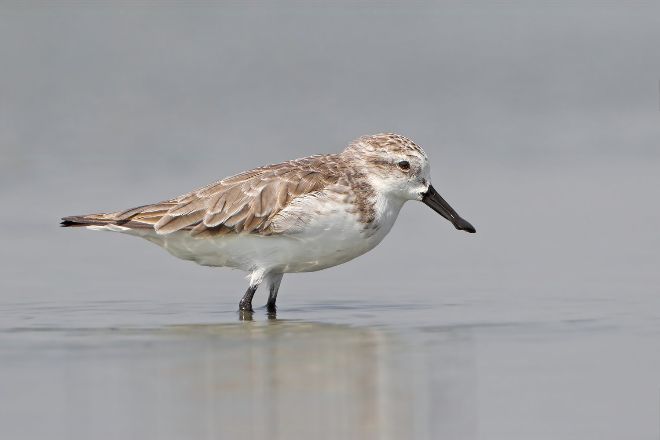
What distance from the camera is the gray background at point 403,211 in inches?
338

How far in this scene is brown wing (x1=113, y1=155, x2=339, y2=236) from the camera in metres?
11.7

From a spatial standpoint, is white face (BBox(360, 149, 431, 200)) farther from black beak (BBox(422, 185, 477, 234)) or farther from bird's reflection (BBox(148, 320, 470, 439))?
bird's reflection (BBox(148, 320, 470, 439))

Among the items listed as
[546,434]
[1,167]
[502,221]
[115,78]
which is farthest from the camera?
[115,78]

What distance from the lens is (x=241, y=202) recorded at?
1186cm

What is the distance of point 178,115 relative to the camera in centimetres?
1898

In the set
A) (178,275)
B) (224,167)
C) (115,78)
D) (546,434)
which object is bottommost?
(546,434)

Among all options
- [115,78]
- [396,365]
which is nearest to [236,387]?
[396,365]

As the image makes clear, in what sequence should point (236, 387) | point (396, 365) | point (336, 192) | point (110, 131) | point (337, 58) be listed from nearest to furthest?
point (236, 387) < point (396, 365) < point (336, 192) < point (110, 131) < point (337, 58)

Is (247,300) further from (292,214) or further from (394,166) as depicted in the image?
(394,166)

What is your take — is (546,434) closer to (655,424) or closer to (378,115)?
(655,424)

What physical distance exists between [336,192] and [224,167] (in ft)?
18.8

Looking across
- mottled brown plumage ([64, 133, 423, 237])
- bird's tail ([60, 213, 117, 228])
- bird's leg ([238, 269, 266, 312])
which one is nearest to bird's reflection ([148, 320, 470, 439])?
bird's leg ([238, 269, 266, 312])

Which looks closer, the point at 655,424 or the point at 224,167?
the point at 655,424

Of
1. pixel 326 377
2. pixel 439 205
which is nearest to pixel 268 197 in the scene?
pixel 439 205
